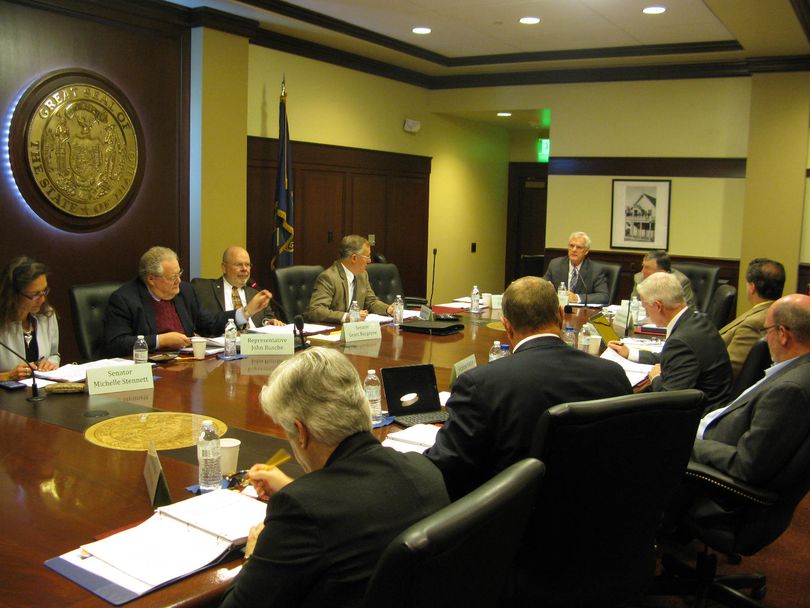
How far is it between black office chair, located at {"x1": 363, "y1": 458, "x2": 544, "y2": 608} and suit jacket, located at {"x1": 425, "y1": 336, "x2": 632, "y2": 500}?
0.61 meters

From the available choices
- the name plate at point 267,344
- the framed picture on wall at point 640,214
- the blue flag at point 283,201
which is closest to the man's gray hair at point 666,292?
the name plate at point 267,344

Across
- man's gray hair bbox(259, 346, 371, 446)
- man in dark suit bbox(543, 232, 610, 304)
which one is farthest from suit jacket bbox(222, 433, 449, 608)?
man in dark suit bbox(543, 232, 610, 304)

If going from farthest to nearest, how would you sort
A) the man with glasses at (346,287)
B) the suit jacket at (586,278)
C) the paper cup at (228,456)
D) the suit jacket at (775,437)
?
the suit jacket at (586,278) → the man with glasses at (346,287) → the suit jacket at (775,437) → the paper cup at (228,456)

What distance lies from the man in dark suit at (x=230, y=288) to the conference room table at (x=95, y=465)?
109cm

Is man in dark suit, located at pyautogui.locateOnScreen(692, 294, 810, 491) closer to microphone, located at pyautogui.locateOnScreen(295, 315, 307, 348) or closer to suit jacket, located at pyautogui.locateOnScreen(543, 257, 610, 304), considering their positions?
microphone, located at pyautogui.locateOnScreen(295, 315, 307, 348)

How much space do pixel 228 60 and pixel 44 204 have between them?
1.87m

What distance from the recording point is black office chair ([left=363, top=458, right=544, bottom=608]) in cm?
108

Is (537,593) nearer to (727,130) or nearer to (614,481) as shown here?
(614,481)

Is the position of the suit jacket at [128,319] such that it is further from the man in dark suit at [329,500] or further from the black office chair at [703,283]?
the black office chair at [703,283]

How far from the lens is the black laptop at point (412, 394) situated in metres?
2.86

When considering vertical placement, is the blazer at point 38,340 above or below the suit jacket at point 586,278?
below

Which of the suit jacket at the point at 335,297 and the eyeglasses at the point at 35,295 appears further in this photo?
the suit jacket at the point at 335,297

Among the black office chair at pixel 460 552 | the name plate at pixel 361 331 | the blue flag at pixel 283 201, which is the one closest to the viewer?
the black office chair at pixel 460 552

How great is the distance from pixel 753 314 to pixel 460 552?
2.87 meters
